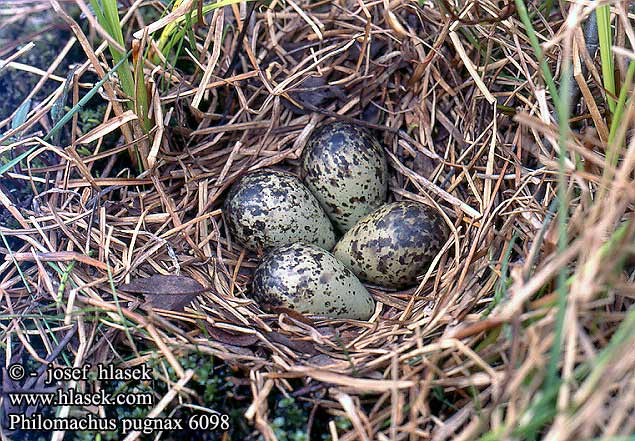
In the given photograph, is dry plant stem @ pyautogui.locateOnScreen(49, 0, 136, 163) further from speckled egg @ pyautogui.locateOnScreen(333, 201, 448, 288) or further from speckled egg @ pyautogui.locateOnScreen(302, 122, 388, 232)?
speckled egg @ pyautogui.locateOnScreen(333, 201, 448, 288)

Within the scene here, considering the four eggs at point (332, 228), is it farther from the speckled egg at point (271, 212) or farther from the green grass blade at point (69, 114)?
the green grass blade at point (69, 114)

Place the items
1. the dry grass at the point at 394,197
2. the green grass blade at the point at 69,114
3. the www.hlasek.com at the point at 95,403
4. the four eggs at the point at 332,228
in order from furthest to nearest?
1. the four eggs at the point at 332,228
2. the green grass blade at the point at 69,114
3. the www.hlasek.com at the point at 95,403
4. the dry grass at the point at 394,197

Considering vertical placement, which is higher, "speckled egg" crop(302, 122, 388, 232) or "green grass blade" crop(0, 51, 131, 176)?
"green grass blade" crop(0, 51, 131, 176)

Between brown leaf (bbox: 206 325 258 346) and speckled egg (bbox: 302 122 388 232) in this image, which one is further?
speckled egg (bbox: 302 122 388 232)

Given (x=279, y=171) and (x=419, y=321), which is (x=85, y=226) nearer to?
(x=279, y=171)

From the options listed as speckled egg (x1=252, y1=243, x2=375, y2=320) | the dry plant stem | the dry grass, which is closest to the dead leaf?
the dry grass

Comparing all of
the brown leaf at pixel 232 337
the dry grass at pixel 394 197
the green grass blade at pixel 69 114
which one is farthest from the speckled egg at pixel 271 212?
the green grass blade at pixel 69 114

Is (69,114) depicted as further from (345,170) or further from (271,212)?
(345,170)
